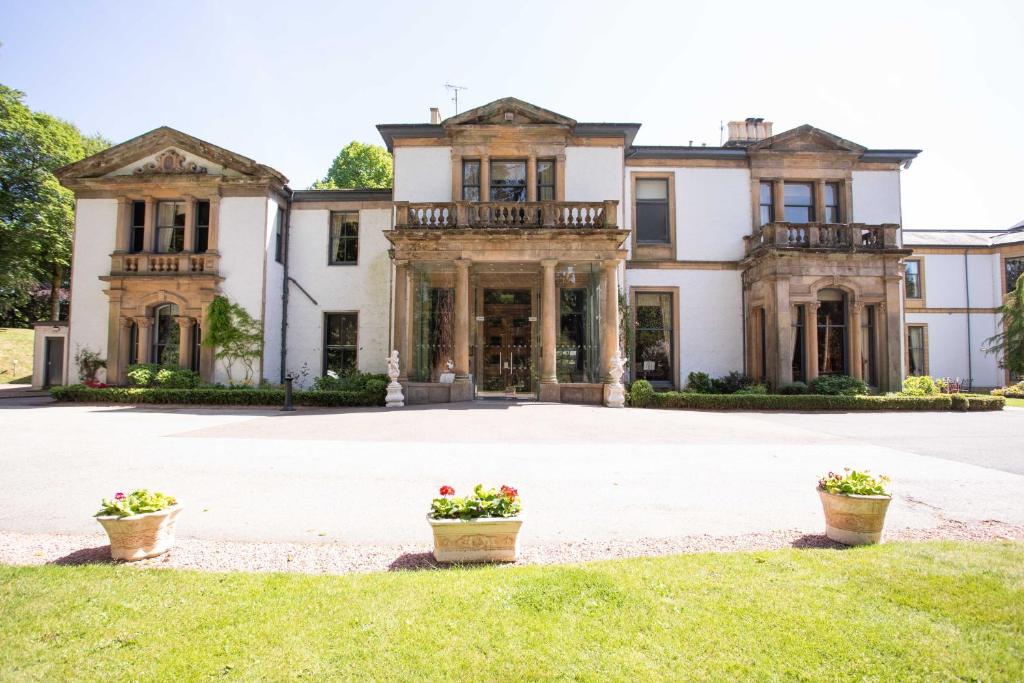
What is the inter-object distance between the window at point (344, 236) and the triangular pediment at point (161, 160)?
98.8 inches

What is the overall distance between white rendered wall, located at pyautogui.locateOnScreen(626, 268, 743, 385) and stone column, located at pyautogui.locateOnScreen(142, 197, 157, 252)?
18169 millimetres

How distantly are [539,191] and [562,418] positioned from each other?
9.53 metres

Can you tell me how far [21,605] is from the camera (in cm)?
334

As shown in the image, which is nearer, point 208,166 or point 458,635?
point 458,635

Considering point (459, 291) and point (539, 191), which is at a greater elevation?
point (539, 191)

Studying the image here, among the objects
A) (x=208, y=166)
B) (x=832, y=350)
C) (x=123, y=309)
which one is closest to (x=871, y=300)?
(x=832, y=350)

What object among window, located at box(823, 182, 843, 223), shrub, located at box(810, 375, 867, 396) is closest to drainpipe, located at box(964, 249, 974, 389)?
window, located at box(823, 182, 843, 223)

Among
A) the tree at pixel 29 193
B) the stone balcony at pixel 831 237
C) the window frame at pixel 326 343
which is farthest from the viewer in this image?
the tree at pixel 29 193

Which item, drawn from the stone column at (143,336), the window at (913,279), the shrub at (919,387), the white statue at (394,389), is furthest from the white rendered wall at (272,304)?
the window at (913,279)

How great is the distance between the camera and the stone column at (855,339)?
17.9 meters

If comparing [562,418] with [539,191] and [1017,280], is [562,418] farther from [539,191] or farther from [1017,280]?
[1017,280]

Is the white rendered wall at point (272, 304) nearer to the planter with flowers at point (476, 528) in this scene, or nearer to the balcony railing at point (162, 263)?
the balcony railing at point (162, 263)

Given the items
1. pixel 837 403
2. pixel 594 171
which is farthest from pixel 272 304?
pixel 837 403

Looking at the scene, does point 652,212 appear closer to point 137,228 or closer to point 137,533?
point 137,533
